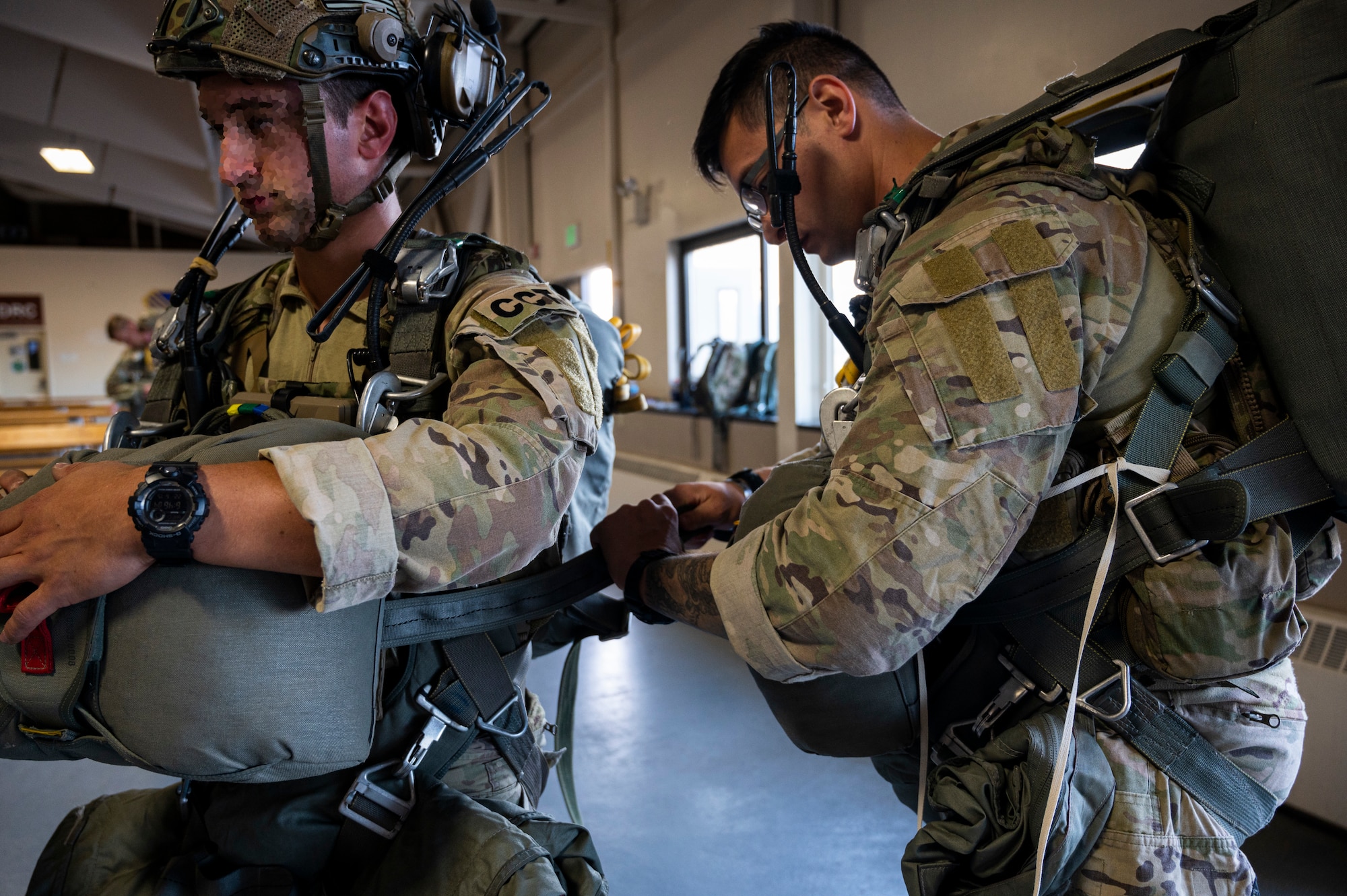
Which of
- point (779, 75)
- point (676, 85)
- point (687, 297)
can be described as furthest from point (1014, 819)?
point (676, 85)

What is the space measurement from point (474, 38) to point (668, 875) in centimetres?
204

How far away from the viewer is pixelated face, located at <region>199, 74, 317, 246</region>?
1160 millimetres

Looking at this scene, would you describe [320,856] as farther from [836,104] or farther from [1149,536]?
[836,104]

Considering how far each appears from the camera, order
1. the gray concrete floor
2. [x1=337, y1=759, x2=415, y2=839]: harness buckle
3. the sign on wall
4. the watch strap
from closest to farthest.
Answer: the watch strap, [x1=337, y1=759, x2=415, y2=839]: harness buckle, the gray concrete floor, the sign on wall

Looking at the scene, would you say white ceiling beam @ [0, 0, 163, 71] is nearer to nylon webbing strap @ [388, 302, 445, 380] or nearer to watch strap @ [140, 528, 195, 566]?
nylon webbing strap @ [388, 302, 445, 380]

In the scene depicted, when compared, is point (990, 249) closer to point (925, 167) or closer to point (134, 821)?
point (925, 167)

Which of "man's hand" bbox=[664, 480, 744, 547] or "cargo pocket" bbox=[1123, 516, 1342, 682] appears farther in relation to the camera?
"man's hand" bbox=[664, 480, 744, 547]

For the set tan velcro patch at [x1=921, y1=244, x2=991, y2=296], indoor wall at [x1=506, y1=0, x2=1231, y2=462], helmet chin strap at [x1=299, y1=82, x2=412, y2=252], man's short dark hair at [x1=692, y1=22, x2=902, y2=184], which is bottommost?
tan velcro patch at [x1=921, y1=244, x2=991, y2=296]

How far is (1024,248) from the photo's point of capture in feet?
2.96

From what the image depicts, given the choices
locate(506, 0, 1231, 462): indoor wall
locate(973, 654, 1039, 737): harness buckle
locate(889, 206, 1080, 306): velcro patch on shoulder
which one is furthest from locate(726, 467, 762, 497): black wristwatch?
locate(506, 0, 1231, 462): indoor wall

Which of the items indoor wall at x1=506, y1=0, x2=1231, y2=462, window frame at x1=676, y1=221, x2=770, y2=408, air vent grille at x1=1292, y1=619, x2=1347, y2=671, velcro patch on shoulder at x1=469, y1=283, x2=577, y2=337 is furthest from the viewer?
window frame at x1=676, y1=221, x2=770, y2=408

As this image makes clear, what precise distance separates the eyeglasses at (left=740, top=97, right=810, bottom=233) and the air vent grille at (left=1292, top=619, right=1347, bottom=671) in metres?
2.03

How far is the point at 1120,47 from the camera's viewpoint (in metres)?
2.68

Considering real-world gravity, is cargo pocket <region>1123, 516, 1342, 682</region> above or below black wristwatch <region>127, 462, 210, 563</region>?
below
